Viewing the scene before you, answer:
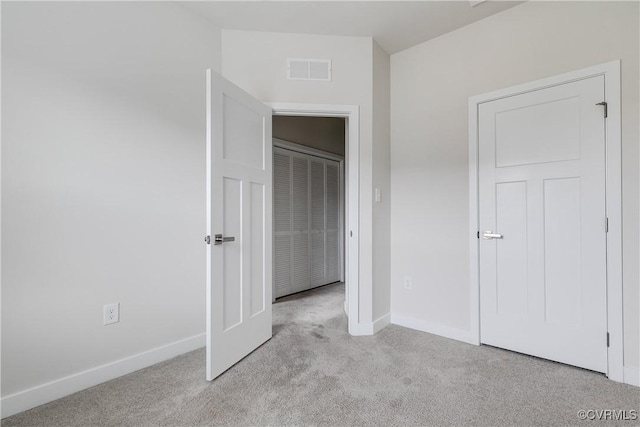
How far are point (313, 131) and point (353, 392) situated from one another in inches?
128

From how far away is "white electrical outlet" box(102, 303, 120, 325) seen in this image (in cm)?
178

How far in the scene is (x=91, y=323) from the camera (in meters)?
1.73

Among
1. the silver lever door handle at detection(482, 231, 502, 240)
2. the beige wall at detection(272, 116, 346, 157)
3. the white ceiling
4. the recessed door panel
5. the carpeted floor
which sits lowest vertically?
the carpeted floor

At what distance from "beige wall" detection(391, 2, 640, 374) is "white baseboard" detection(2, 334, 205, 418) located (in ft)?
6.16

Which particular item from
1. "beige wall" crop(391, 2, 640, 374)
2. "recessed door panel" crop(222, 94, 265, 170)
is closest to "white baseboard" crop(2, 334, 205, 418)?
"recessed door panel" crop(222, 94, 265, 170)

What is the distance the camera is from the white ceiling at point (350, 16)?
211 centimetres

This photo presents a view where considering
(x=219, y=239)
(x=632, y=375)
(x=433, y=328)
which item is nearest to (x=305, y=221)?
(x=433, y=328)

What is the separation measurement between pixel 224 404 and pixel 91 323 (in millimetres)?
947

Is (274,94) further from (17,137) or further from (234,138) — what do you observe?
(17,137)

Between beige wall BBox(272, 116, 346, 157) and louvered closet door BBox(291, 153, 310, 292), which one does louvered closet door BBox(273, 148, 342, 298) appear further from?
beige wall BBox(272, 116, 346, 157)

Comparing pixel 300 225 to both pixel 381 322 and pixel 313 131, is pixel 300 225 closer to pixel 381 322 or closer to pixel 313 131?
pixel 313 131

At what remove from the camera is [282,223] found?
3.67m

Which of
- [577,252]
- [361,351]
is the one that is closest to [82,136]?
[361,351]

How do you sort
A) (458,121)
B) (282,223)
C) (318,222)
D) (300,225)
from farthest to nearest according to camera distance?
1. (318,222)
2. (300,225)
3. (282,223)
4. (458,121)
